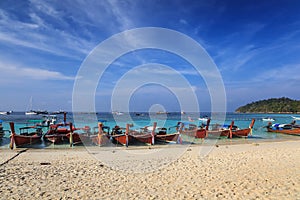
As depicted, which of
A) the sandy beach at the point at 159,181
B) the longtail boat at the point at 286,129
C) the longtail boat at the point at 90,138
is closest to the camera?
the sandy beach at the point at 159,181

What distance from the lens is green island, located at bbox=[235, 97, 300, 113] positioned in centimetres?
13800

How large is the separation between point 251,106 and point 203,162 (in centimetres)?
19008

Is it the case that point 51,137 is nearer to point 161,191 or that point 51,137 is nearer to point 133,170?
point 133,170

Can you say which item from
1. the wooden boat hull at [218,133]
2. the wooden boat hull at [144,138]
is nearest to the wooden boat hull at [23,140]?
the wooden boat hull at [144,138]

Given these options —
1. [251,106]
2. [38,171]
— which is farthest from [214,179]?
[251,106]

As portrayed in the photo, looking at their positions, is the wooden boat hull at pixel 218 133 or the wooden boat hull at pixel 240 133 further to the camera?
the wooden boat hull at pixel 240 133

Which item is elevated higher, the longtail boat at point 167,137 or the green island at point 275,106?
the green island at point 275,106

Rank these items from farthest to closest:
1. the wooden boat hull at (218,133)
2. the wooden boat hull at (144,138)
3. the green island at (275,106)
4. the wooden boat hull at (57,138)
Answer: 1. the green island at (275,106)
2. the wooden boat hull at (218,133)
3. the wooden boat hull at (57,138)
4. the wooden boat hull at (144,138)

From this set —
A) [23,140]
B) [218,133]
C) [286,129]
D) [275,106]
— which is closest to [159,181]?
[23,140]

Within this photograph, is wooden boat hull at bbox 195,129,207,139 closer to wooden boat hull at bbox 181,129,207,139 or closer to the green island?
wooden boat hull at bbox 181,129,207,139

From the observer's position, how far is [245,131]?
77.4 feet

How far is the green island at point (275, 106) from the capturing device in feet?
453

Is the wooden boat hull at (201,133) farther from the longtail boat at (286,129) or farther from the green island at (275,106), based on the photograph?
the green island at (275,106)

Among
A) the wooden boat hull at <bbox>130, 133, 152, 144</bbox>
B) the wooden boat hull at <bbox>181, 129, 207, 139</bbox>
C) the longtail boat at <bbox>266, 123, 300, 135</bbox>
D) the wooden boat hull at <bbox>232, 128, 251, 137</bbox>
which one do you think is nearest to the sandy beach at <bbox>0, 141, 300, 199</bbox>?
the wooden boat hull at <bbox>130, 133, 152, 144</bbox>
